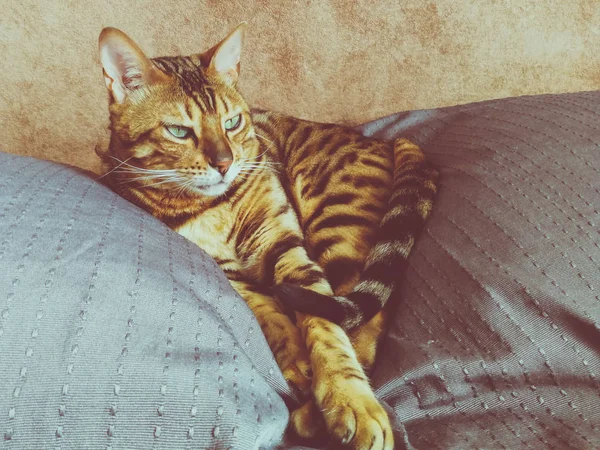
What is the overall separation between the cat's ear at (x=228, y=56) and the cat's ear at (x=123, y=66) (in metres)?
0.14

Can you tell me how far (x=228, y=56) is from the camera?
43.9 inches

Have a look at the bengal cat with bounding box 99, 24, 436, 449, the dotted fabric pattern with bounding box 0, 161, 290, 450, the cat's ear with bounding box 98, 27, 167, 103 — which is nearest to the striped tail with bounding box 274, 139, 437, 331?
the bengal cat with bounding box 99, 24, 436, 449

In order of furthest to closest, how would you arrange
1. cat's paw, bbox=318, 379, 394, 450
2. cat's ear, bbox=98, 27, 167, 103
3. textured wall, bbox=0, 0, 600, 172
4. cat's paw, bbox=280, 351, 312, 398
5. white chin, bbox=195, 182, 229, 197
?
textured wall, bbox=0, 0, 600, 172 < white chin, bbox=195, 182, 229, 197 < cat's ear, bbox=98, 27, 167, 103 < cat's paw, bbox=280, 351, 312, 398 < cat's paw, bbox=318, 379, 394, 450

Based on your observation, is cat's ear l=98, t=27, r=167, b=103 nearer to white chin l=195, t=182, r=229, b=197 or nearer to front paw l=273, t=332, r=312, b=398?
white chin l=195, t=182, r=229, b=197

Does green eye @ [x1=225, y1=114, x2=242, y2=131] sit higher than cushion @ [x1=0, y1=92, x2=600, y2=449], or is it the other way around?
green eye @ [x1=225, y1=114, x2=242, y2=131]

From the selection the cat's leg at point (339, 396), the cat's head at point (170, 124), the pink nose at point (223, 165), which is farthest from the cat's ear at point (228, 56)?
the cat's leg at point (339, 396)

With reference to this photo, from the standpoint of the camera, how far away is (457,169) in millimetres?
985

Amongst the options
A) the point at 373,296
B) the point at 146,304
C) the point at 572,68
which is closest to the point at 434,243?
the point at 373,296

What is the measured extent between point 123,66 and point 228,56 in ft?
0.82

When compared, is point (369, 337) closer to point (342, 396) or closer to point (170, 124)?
point (342, 396)

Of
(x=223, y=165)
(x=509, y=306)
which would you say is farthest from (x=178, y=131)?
(x=509, y=306)

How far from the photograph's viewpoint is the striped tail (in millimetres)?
801

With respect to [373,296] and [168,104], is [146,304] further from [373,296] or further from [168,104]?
[168,104]

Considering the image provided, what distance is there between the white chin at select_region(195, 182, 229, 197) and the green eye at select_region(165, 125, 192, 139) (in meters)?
0.12
